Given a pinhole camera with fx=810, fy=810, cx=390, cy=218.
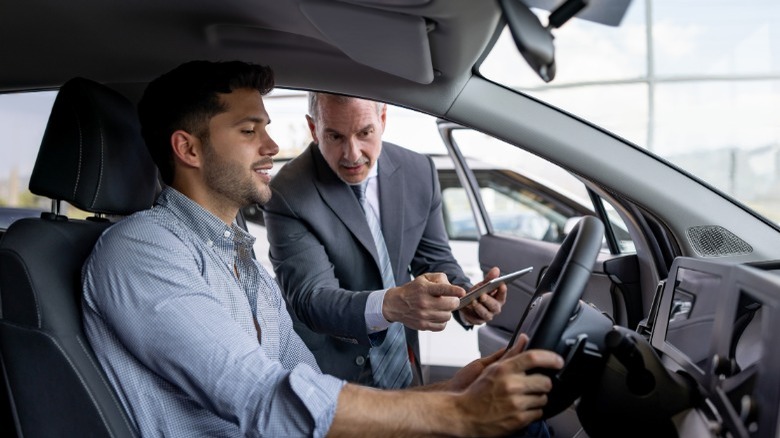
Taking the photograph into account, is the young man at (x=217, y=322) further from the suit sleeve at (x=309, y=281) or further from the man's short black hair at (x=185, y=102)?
the suit sleeve at (x=309, y=281)

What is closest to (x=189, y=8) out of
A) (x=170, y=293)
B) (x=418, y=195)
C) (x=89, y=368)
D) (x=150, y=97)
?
(x=150, y=97)

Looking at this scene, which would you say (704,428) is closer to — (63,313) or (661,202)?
Result: (661,202)

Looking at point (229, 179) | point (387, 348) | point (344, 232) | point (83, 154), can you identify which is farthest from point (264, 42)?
point (387, 348)

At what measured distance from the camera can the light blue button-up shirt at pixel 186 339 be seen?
133 centimetres

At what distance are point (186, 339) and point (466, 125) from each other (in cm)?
80

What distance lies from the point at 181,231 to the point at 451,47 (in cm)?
65

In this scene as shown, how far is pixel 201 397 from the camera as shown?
4.58 ft

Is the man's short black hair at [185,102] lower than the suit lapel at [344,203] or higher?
higher

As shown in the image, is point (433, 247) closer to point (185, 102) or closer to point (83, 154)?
point (185, 102)

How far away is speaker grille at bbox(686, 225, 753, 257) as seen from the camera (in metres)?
1.60

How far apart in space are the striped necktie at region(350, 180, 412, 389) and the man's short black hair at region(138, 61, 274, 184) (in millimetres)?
688

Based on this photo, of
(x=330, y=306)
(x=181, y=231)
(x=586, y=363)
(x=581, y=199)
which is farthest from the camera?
(x=581, y=199)

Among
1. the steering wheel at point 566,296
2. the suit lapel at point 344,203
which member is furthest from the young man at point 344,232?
the steering wheel at point 566,296

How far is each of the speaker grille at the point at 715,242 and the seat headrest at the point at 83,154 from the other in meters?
1.19
